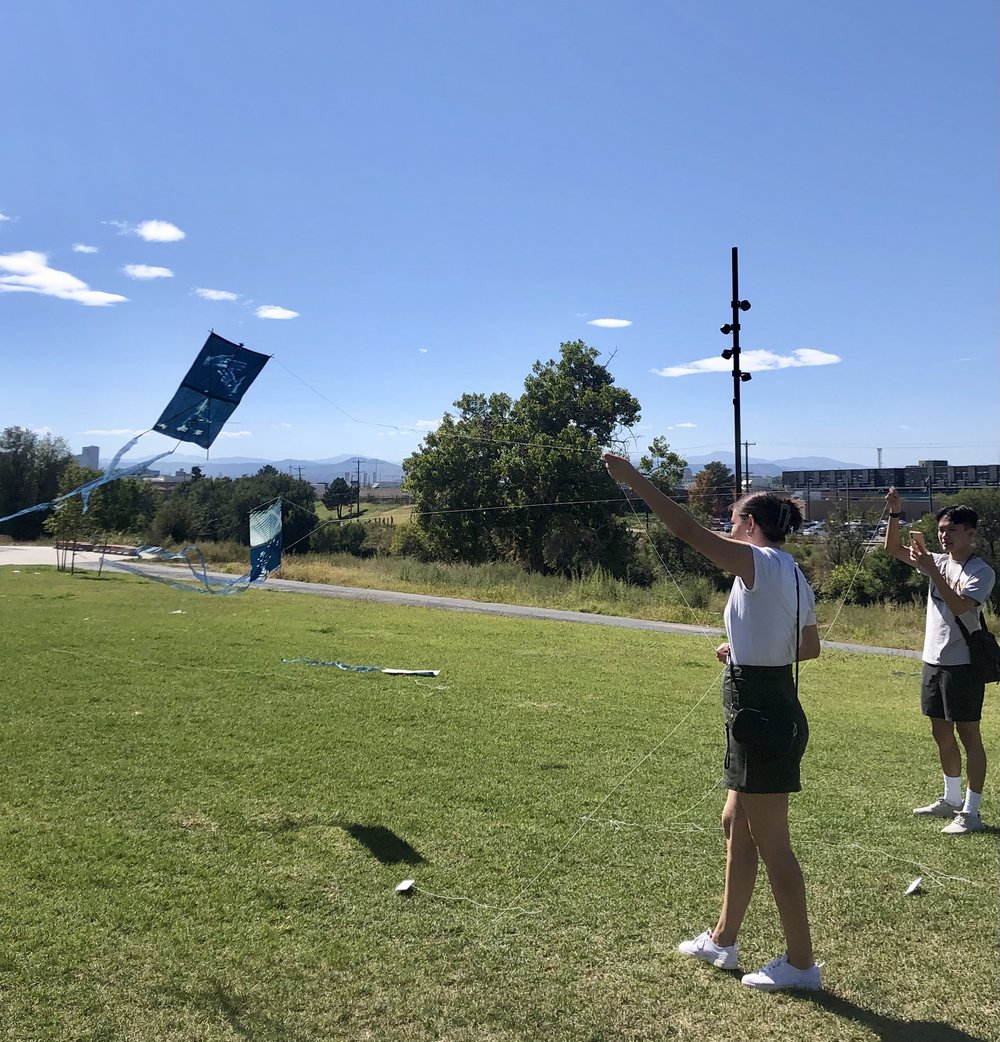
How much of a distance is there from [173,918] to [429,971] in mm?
1254

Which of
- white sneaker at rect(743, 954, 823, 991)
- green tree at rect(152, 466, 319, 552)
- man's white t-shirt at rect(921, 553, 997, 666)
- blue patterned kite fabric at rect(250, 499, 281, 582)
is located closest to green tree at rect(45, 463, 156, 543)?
green tree at rect(152, 466, 319, 552)

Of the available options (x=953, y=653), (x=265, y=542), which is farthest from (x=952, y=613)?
(x=265, y=542)

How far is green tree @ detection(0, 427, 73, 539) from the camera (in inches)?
1799

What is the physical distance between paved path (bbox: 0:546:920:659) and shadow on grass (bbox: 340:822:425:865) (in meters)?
12.0

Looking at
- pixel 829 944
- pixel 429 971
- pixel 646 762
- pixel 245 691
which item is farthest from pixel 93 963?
pixel 245 691

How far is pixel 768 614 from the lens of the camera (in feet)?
9.68

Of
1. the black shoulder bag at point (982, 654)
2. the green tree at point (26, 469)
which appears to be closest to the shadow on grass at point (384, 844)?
the black shoulder bag at point (982, 654)

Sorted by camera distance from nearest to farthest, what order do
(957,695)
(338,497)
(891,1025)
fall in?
(891,1025), (957,695), (338,497)

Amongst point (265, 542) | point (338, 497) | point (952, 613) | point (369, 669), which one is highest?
point (338, 497)

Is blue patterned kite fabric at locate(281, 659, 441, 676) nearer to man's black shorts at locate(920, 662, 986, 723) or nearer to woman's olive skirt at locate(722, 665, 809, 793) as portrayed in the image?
man's black shorts at locate(920, 662, 986, 723)

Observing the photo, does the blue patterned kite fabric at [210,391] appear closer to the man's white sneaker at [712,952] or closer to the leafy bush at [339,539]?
the man's white sneaker at [712,952]

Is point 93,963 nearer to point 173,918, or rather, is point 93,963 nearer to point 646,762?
point 173,918

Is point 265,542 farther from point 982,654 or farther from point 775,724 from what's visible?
point 775,724

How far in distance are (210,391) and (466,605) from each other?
17358 millimetres
